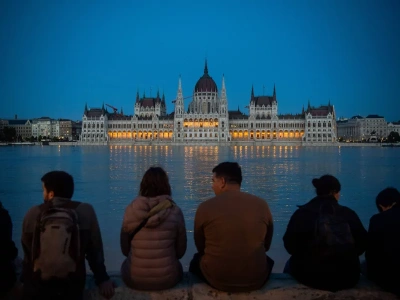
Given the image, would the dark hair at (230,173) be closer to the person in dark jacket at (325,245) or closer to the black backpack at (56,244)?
the person in dark jacket at (325,245)

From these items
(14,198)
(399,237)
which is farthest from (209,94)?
(399,237)

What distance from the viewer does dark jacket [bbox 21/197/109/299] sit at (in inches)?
140

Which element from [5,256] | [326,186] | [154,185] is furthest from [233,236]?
[5,256]

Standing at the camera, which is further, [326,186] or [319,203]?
[326,186]

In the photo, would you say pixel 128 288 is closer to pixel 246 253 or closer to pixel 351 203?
pixel 246 253

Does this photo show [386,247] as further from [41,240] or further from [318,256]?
[41,240]

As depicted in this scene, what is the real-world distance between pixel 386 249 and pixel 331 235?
0.58m

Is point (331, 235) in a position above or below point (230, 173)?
below

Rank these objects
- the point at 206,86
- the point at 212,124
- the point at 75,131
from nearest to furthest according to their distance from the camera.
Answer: the point at 212,124 → the point at 206,86 → the point at 75,131

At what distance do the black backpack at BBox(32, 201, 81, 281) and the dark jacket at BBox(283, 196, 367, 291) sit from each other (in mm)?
1976

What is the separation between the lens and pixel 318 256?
4008 millimetres

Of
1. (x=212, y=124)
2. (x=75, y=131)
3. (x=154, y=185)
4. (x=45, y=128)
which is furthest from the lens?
(x=75, y=131)

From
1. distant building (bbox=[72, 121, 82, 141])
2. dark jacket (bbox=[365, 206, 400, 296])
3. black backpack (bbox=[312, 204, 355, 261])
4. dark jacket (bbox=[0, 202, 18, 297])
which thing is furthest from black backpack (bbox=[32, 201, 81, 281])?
distant building (bbox=[72, 121, 82, 141])

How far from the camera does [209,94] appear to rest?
130000 mm
